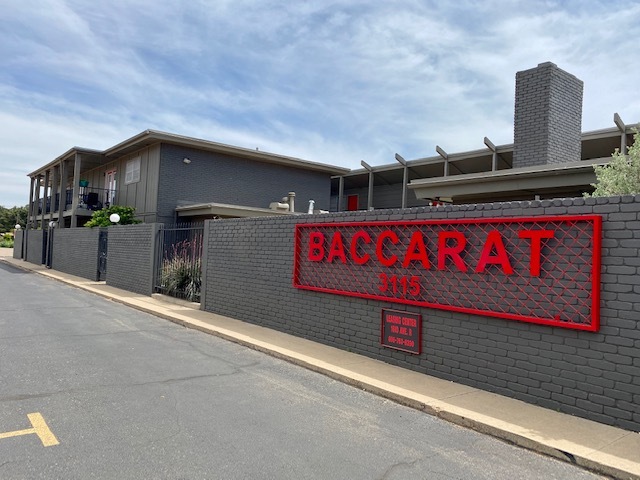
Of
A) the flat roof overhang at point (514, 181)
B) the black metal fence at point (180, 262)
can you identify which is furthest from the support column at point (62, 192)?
the flat roof overhang at point (514, 181)

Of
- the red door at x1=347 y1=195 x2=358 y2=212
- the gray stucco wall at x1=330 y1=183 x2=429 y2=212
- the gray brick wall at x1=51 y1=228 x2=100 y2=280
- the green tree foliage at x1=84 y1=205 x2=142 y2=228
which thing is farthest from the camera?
the red door at x1=347 y1=195 x2=358 y2=212

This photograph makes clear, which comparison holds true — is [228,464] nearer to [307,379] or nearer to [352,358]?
[307,379]

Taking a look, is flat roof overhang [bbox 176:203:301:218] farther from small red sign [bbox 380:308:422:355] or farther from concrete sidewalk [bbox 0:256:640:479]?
small red sign [bbox 380:308:422:355]

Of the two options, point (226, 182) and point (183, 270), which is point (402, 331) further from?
point (226, 182)

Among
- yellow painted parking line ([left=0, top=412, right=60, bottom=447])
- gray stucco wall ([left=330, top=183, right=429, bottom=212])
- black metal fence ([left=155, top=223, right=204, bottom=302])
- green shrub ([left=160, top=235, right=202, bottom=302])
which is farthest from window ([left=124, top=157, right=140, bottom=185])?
yellow painted parking line ([left=0, top=412, right=60, bottom=447])

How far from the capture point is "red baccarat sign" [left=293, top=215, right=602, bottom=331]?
5.09m

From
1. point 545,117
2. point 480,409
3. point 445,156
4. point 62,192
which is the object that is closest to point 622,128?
point 545,117

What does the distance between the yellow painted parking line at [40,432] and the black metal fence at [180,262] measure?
8350mm

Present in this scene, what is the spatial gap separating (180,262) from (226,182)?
10056mm

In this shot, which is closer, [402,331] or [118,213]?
[402,331]

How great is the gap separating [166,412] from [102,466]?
129 centimetres

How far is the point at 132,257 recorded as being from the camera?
16922 millimetres

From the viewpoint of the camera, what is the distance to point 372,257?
7.47 metres

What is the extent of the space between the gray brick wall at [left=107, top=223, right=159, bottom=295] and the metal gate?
Answer: 5.12 feet
